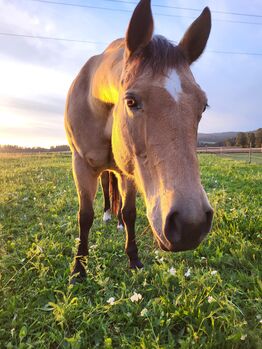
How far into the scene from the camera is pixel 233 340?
2.24 m

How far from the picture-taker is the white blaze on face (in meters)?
2.12

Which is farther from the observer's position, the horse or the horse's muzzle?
the horse

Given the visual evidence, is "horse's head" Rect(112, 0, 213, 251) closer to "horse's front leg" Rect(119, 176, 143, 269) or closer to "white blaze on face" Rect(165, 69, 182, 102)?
"white blaze on face" Rect(165, 69, 182, 102)

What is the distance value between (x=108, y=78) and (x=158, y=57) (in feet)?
3.30

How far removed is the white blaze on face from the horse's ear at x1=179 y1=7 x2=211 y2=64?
49cm

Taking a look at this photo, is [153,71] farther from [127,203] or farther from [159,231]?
[127,203]

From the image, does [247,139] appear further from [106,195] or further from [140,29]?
[140,29]

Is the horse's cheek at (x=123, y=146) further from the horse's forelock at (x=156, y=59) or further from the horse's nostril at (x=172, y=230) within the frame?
the horse's nostril at (x=172, y=230)

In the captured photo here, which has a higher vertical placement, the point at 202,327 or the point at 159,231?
the point at 159,231

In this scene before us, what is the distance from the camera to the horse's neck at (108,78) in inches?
118

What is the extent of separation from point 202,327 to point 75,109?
2.84 m

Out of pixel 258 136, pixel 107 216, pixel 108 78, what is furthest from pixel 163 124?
pixel 258 136

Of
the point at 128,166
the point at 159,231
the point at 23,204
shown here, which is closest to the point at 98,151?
the point at 128,166

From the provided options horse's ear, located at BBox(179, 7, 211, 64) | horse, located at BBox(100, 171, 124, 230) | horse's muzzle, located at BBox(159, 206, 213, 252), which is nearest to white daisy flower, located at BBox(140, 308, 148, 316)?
horse's muzzle, located at BBox(159, 206, 213, 252)
